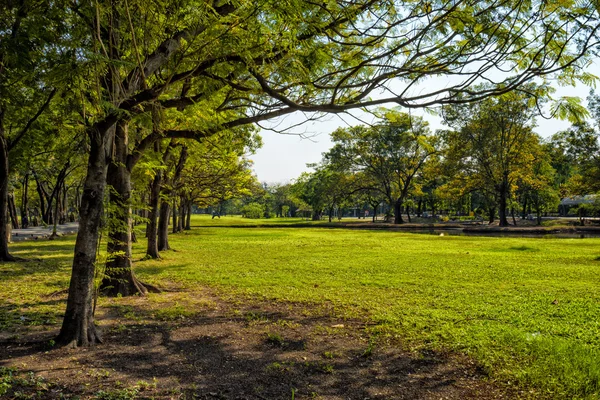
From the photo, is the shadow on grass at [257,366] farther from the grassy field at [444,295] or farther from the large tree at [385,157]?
the large tree at [385,157]

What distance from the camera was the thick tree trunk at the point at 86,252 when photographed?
5.06 m

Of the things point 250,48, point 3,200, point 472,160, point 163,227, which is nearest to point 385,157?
point 472,160

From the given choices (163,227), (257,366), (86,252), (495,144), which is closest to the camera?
(257,366)

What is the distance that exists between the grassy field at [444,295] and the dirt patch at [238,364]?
0.59 metres

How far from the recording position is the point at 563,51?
532 centimetres

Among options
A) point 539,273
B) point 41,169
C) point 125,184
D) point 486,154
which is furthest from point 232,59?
point 486,154

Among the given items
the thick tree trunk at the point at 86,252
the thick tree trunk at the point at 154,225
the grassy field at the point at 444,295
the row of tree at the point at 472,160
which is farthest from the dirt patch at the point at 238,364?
the row of tree at the point at 472,160

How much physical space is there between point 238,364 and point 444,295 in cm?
529

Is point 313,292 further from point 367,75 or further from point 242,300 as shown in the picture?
point 367,75

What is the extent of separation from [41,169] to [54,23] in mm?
27095

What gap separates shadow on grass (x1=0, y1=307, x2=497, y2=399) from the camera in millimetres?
3953

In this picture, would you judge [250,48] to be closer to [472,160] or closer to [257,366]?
[257,366]

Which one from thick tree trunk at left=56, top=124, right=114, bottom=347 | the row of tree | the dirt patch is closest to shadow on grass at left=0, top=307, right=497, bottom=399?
the dirt patch

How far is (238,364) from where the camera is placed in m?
4.64
